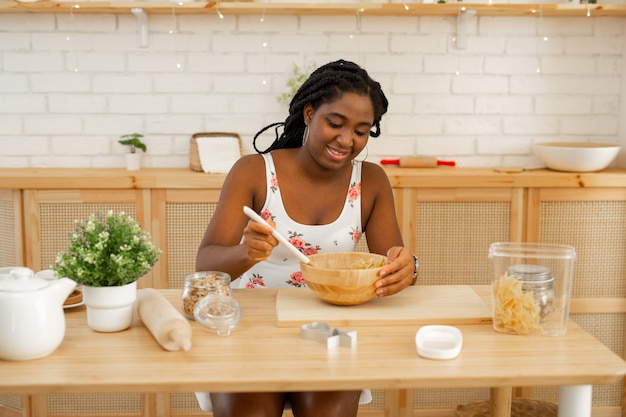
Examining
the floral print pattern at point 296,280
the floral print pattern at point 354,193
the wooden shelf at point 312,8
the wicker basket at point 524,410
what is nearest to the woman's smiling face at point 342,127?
the floral print pattern at point 354,193

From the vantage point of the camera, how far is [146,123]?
3.53 m

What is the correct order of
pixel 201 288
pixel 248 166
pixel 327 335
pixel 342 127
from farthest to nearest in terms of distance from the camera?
pixel 248 166
pixel 342 127
pixel 201 288
pixel 327 335

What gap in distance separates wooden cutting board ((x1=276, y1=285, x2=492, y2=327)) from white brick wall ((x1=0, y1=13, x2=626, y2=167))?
1.78 metres

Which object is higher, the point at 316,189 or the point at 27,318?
the point at 316,189

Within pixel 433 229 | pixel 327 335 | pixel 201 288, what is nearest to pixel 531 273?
pixel 327 335

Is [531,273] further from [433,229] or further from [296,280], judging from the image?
[433,229]

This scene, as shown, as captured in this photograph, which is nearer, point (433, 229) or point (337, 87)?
point (337, 87)

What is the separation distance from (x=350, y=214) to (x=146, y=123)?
1.59m

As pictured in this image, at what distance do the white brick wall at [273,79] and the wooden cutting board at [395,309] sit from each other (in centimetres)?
178

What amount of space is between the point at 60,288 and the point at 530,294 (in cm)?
97

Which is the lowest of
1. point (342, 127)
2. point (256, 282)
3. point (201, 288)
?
point (256, 282)

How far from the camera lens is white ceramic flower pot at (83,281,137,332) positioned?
1576 millimetres

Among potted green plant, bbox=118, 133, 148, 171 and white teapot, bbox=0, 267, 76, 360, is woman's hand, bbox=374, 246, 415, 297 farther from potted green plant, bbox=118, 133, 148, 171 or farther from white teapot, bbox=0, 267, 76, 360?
potted green plant, bbox=118, 133, 148, 171

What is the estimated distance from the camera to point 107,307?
5.17 feet
